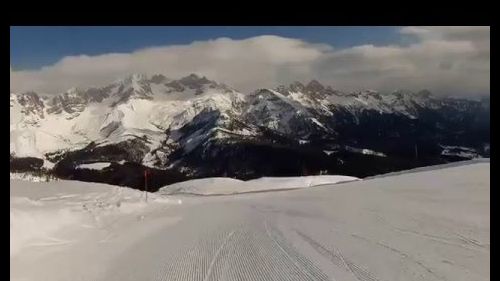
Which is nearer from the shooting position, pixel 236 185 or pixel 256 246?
pixel 256 246

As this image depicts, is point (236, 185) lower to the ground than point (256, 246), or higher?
higher

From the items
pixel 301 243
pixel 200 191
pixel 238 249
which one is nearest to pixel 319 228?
pixel 301 243

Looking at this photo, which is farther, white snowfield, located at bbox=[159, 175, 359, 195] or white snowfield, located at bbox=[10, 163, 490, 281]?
white snowfield, located at bbox=[159, 175, 359, 195]

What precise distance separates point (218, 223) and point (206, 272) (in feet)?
29.0

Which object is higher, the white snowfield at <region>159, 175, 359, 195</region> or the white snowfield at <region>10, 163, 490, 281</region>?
the white snowfield at <region>159, 175, 359, 195</region>

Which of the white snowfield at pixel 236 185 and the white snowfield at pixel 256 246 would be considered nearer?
the white snowfield at pixel 256 246

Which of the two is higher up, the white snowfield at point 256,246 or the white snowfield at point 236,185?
the white snowfield at point 236,185
